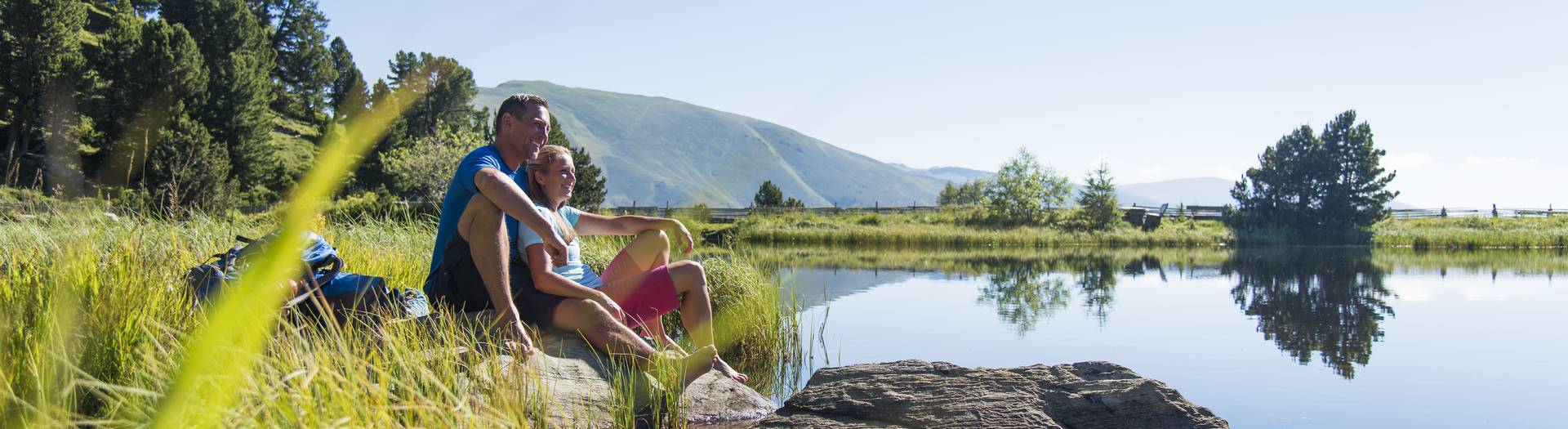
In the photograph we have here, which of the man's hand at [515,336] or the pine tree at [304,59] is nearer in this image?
the man's hand at [515,336]

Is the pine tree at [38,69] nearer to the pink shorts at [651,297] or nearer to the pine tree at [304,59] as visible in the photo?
the pine tree at [304,59]

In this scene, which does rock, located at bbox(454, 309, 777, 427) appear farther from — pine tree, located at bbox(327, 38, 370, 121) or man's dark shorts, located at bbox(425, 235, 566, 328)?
pine tree, located at bbox(327, 38, 370, 121)

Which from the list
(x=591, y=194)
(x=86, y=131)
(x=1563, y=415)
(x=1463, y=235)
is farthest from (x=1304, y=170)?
(x=86, y=131)

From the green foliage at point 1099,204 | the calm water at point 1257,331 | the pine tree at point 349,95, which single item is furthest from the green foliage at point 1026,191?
the pine tree at point 349,95

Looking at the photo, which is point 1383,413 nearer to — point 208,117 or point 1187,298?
point 1187,298

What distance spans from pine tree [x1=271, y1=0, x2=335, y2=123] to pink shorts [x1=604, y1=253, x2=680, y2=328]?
48.0 m

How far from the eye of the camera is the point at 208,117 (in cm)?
3309

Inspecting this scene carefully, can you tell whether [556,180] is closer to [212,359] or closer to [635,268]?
[635,268]

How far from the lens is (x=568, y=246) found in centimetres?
398

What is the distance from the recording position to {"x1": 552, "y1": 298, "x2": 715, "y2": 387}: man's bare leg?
3.68 meters

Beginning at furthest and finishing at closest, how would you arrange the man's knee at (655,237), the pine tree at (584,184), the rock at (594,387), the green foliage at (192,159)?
1. the pine tree at (584,184)
2. the green foliage at (192,159)
3. the man's knee at (655,237)
4. the rock at (594,387)

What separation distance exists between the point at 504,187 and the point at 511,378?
656 mm

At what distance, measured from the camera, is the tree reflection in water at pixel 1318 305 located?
27.0 feet

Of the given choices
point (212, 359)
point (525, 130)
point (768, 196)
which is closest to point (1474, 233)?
point (768, 196)
